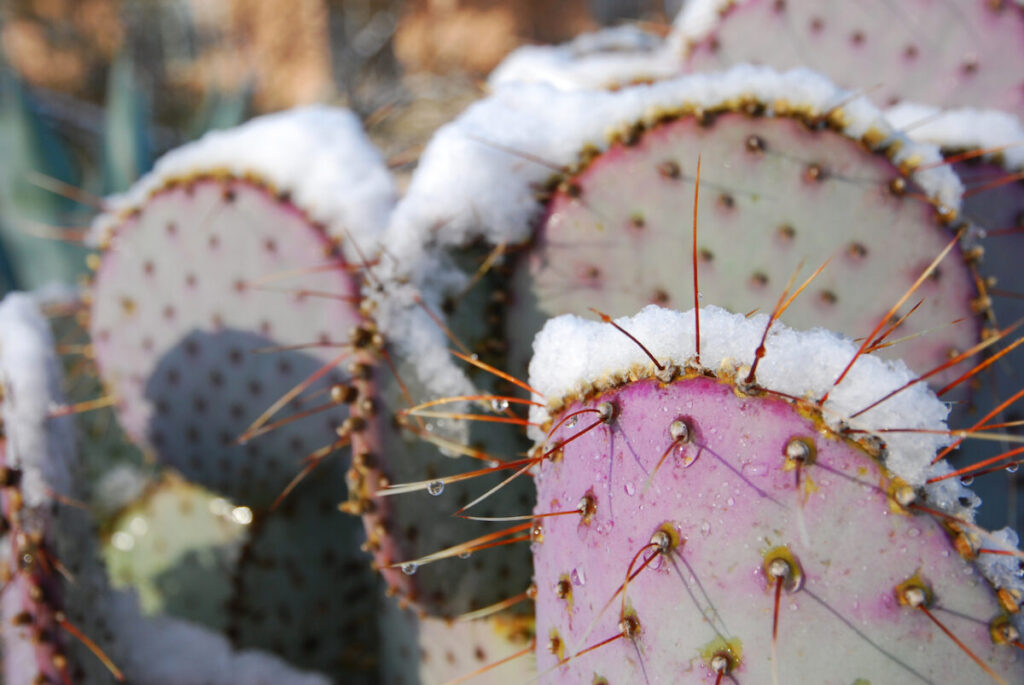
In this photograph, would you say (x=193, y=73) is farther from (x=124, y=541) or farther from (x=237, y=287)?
(x=237, y=287)

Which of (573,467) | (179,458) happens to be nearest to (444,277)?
(573,467)

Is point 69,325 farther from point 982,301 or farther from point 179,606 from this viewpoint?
point 982,301

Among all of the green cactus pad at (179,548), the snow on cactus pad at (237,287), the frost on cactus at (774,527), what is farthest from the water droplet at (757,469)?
the green cactus pad at (179,548)

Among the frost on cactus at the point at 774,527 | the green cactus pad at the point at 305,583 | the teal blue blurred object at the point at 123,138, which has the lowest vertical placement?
the green cactus pad at the point at 305,583

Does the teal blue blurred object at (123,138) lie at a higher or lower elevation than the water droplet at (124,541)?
higher

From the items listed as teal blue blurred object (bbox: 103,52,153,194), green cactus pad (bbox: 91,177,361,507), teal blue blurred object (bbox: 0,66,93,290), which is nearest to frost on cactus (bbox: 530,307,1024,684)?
green cactus pad (bbox: 91,177,361,507)

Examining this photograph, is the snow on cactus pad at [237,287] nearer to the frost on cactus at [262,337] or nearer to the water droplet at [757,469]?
the frost on cactus at [262,337]
